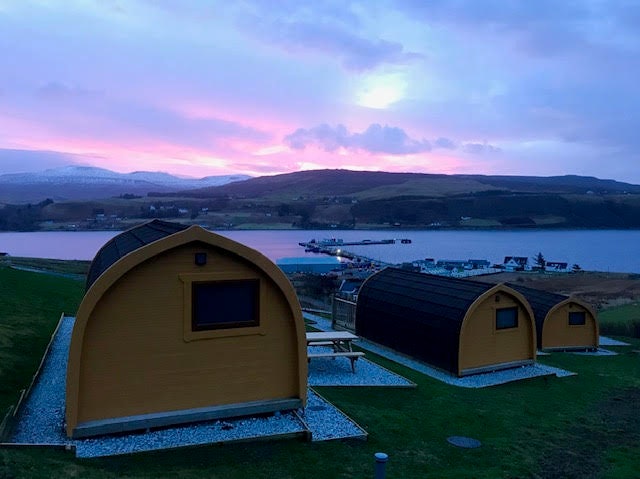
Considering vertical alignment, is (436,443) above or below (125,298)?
below

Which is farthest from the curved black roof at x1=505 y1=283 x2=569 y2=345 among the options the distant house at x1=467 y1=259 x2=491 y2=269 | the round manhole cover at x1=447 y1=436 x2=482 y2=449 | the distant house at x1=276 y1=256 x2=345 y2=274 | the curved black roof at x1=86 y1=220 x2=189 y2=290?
the distant house at x1=467 y1=259 x2=491 y2=269

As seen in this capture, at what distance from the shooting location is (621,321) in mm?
31469

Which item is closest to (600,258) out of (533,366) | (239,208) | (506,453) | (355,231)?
(355,231)

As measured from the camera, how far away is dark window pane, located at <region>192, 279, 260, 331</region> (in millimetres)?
10000

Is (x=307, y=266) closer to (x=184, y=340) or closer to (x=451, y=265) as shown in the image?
(x=451, y=265)

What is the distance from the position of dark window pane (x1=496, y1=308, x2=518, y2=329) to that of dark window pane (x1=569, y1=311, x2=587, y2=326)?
6509mm

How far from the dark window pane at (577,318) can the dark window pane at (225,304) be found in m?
16.7

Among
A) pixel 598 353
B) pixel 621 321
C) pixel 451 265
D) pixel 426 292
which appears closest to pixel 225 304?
pixel 426 292

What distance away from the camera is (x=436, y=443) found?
992cm

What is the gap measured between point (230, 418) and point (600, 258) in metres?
108

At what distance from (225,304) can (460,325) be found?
8340 millimetres

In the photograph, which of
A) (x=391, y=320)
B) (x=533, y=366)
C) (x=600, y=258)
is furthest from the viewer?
(x=600, y=258)

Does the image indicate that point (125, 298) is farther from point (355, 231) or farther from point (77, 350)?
point (355, 231)

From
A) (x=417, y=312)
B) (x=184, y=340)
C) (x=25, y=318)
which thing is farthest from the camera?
(x=417, y=312)
